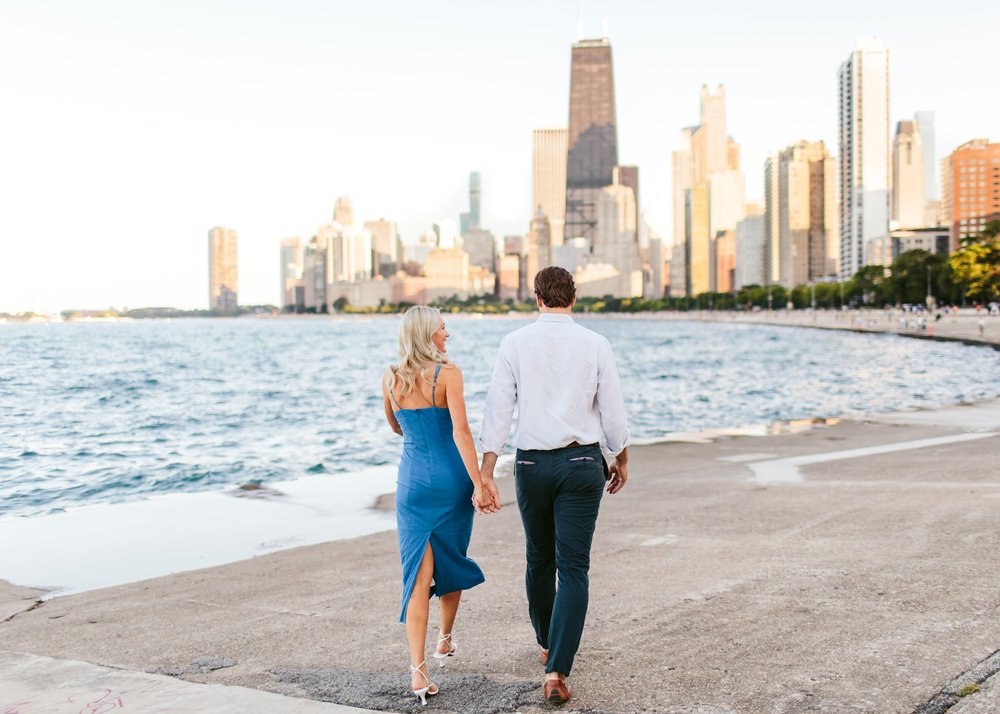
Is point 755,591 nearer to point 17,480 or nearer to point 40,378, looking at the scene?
point 17,480

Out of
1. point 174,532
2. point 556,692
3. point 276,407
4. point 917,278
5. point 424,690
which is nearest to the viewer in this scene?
point 556,692

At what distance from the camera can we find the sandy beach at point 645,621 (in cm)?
Answer: 497

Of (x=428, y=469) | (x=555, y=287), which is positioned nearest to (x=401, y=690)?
(x=428, y=469)

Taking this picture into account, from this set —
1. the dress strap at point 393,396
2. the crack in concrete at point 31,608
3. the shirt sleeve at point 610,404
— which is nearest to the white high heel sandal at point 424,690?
the dress strap at point 393,396

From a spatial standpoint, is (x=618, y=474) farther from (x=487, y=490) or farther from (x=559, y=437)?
(x=487, y=490)

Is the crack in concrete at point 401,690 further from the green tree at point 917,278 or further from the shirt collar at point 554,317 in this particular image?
the green tree at point 917,278

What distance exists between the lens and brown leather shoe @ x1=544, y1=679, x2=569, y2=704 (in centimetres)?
482

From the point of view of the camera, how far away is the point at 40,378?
58.0 meters

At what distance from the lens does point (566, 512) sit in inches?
193

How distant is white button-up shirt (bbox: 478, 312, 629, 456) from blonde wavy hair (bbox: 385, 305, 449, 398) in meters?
0.36

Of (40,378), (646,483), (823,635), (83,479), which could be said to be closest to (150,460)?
(83,479)

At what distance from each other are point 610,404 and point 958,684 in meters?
2.20

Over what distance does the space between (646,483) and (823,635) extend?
6.78 m

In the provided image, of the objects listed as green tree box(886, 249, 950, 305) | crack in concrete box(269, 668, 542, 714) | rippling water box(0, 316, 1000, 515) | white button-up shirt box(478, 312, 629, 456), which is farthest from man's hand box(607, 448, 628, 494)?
green tree box(886, 249, 950, 305)
